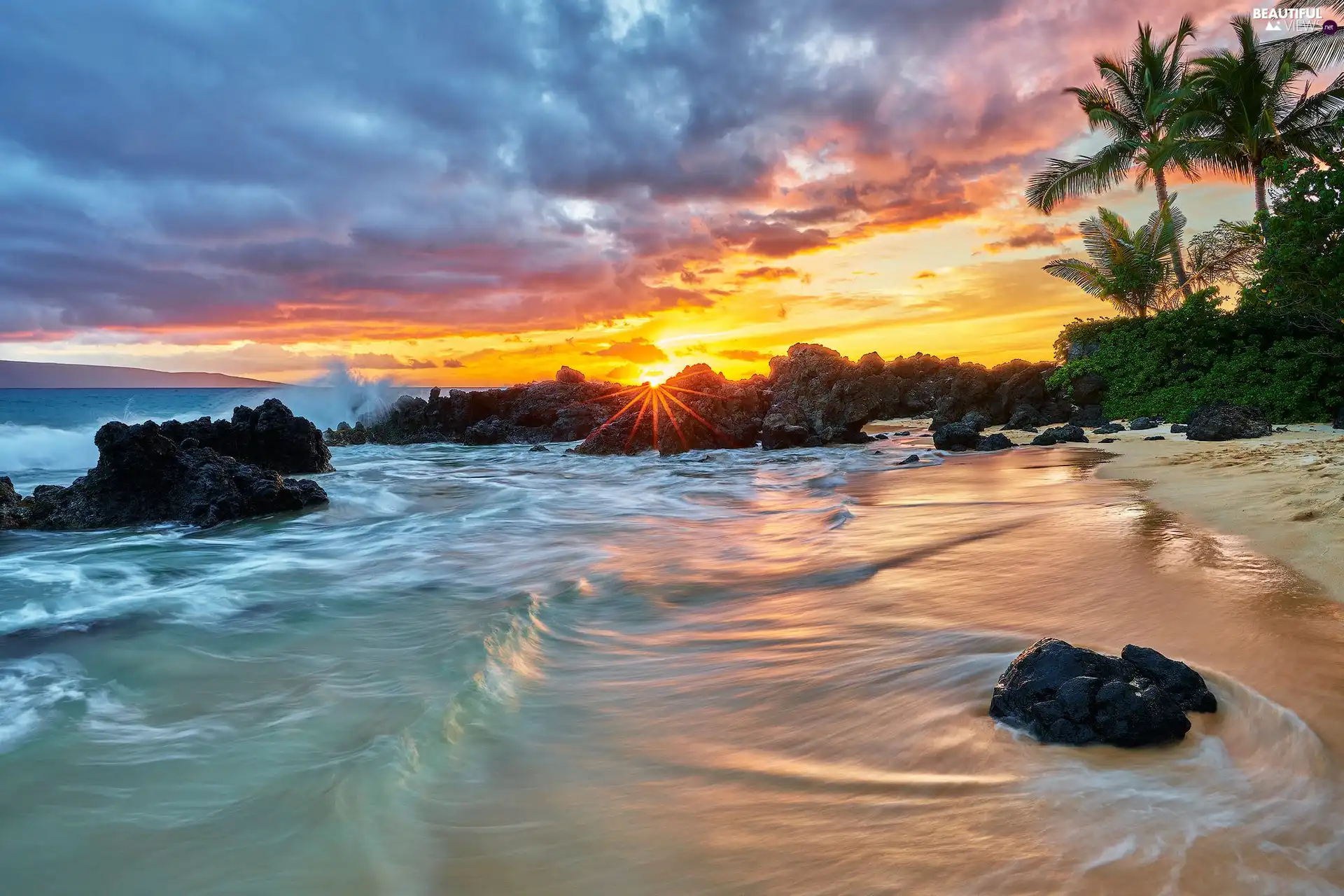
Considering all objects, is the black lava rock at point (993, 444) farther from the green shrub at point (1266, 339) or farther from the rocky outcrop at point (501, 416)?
the rocky outcrop at point (501, 416)

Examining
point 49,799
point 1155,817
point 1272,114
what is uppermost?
point 1272,114

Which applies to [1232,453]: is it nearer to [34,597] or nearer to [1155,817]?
[1155,817]

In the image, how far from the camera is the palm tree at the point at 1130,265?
23.5 meters

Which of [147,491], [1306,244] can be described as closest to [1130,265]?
[1306,244]

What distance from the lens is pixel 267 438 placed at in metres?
14.4

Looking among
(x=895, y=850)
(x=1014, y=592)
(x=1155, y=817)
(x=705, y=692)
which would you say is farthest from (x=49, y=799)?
(x=1014, y=592)

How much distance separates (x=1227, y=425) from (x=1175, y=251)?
660 inches

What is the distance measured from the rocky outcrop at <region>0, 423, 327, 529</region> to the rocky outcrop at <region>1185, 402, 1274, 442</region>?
600 inches

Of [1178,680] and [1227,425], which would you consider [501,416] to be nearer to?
[1227,425]

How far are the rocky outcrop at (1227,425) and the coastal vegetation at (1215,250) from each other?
3250mm

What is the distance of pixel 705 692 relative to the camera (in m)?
3.50

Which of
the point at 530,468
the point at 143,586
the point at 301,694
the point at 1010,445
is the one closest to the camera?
the point at 301,694

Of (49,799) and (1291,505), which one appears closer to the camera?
(49,799)

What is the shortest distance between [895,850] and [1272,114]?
29.6 metres
